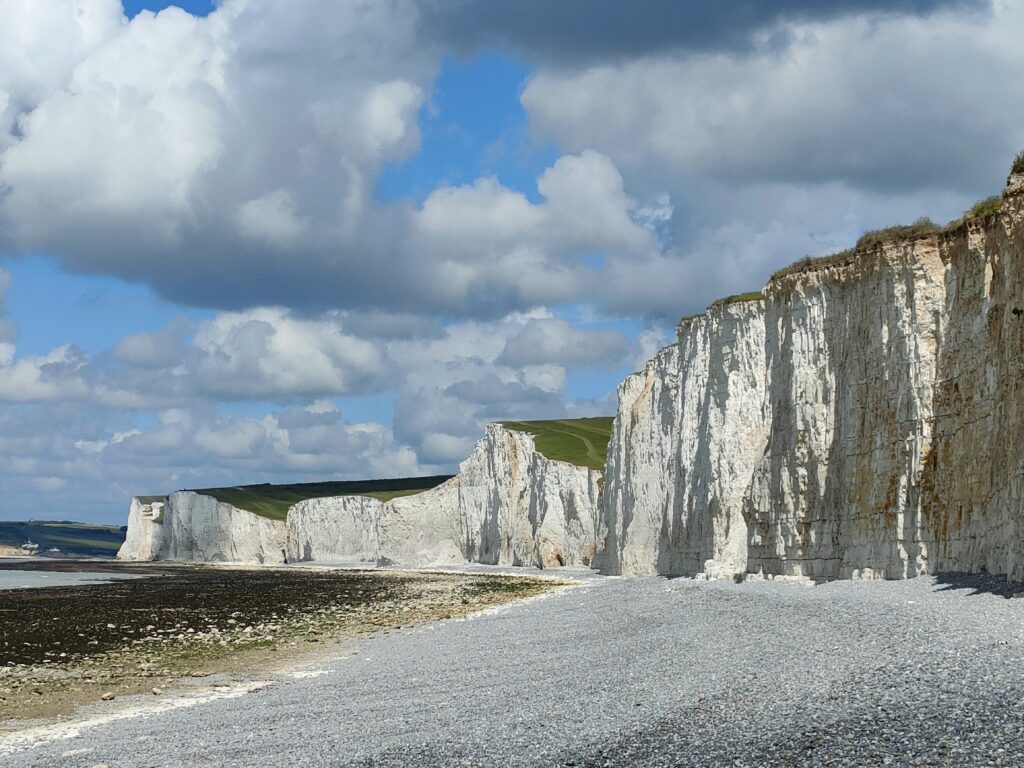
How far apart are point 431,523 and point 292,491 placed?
4591 centimetres

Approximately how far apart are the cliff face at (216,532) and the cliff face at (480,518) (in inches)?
170

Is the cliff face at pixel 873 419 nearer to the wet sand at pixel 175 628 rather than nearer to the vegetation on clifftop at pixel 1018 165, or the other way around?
the vegetation on clifftop at pixel 1018 165

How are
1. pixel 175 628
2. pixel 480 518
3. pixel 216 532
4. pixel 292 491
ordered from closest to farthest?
pixel 175 628 < pixel 480 518 < pixel 216 532 < pixel 292 491

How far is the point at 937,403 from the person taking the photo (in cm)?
2584

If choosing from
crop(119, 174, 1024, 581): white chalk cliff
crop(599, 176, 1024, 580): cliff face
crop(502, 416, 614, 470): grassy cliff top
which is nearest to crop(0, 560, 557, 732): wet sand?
crop(119, 174, 1024, 581): white chalk cliff

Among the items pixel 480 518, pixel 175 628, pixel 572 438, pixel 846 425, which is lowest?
pixel 175 628

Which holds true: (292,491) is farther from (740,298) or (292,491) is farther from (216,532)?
(740,298)

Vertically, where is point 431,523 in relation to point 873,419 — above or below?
below

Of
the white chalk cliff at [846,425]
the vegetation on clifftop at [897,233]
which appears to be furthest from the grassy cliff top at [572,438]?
the vegetation on clifftop at [897,233]

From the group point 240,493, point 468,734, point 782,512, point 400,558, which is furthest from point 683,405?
point 240,493

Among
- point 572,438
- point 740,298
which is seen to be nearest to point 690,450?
point 740,298

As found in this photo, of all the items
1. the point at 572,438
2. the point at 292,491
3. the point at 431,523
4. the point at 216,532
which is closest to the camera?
the point at 572,438

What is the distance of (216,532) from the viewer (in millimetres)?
124125

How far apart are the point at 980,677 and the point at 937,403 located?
16.1 m
